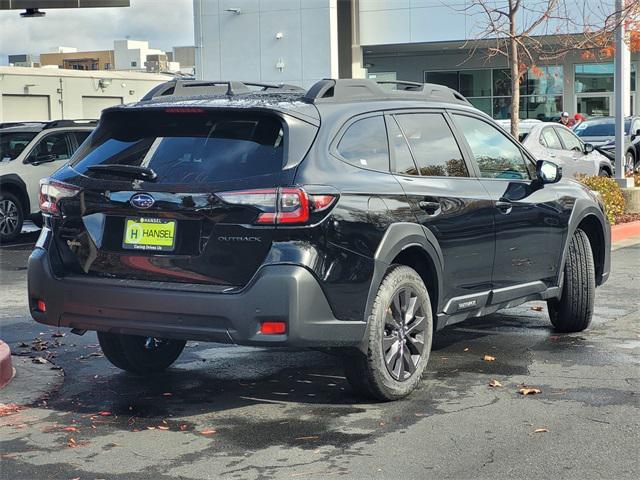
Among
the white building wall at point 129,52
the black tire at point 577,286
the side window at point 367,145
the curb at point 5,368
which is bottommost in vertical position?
the curb at point 5,368

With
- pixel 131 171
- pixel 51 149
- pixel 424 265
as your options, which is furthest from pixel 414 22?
pixel 131 171

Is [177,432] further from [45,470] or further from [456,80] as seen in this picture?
[456,80]

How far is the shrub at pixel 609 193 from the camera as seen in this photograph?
52.0ft

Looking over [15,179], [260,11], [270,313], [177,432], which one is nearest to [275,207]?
[270,313]

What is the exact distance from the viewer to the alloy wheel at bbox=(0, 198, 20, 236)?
16781mm

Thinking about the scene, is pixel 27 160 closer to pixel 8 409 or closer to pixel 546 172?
pixel 546 172

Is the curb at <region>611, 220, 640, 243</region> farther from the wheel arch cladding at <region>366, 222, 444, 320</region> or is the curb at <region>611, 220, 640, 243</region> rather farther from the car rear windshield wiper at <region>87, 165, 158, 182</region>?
the car rear windshield wiper at <region>87, 165, 158, 182</region>

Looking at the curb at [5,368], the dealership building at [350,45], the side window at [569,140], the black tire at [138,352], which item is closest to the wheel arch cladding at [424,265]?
the black tire at [138,352]

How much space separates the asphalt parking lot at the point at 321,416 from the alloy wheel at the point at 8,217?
8848mm

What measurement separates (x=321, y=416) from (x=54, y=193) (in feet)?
6.67

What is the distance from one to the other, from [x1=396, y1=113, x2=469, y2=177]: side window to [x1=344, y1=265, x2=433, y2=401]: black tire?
32.4 inches

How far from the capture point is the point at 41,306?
6191 mm

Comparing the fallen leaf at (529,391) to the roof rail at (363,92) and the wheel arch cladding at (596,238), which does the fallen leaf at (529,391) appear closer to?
the roof rail at (363,92)

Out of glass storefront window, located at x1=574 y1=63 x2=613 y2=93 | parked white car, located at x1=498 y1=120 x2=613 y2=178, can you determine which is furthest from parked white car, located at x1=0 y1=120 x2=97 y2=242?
glass storefront window, located at x1=574 y1=63 x2=613 y2=93
